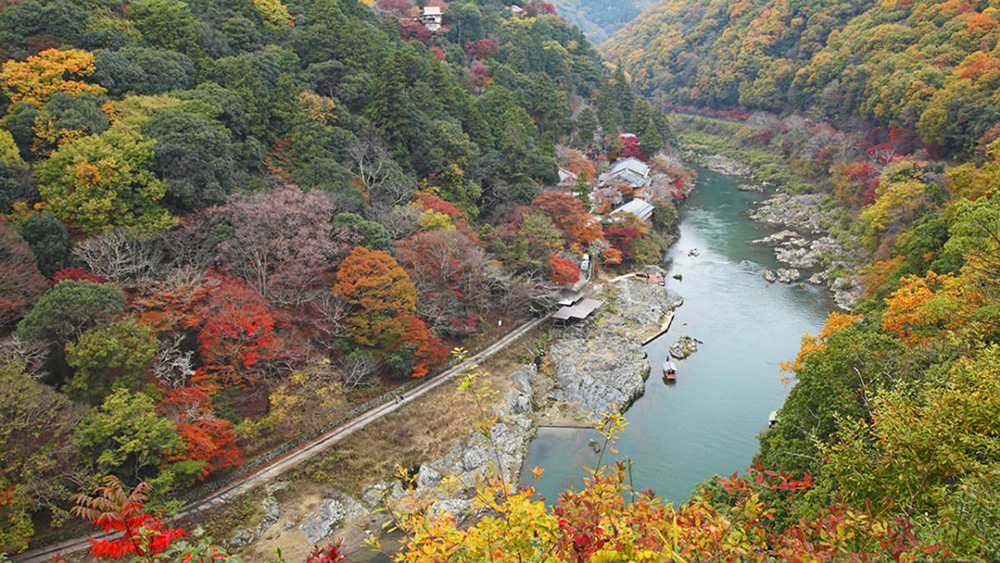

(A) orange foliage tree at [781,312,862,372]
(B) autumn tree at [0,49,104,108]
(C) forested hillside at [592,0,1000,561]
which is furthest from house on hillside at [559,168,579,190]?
(B) autumn tree at [0,49,104,108]

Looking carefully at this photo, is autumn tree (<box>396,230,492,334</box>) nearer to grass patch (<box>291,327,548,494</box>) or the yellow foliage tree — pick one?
grass patch (<box>291,327,548,494</box>)

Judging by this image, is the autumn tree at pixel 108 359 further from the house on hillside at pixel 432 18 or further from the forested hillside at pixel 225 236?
the house on hillside at pixel 432 18

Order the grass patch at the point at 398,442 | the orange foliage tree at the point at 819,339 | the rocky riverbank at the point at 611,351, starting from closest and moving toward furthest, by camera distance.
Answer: the orange foliage tree at the point at 819,339 → the grass patch at the point at 398,442 → the rocky riverbank at the point at 611,351

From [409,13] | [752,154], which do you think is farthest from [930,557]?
[752,154]

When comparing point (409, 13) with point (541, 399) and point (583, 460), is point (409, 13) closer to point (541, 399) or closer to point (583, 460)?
point (541, 399)

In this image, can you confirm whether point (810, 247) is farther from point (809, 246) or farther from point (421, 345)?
point (421, 345)

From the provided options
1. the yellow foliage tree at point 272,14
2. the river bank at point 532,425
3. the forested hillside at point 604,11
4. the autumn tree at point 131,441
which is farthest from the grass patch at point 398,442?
the forested hillside at point 604,11
